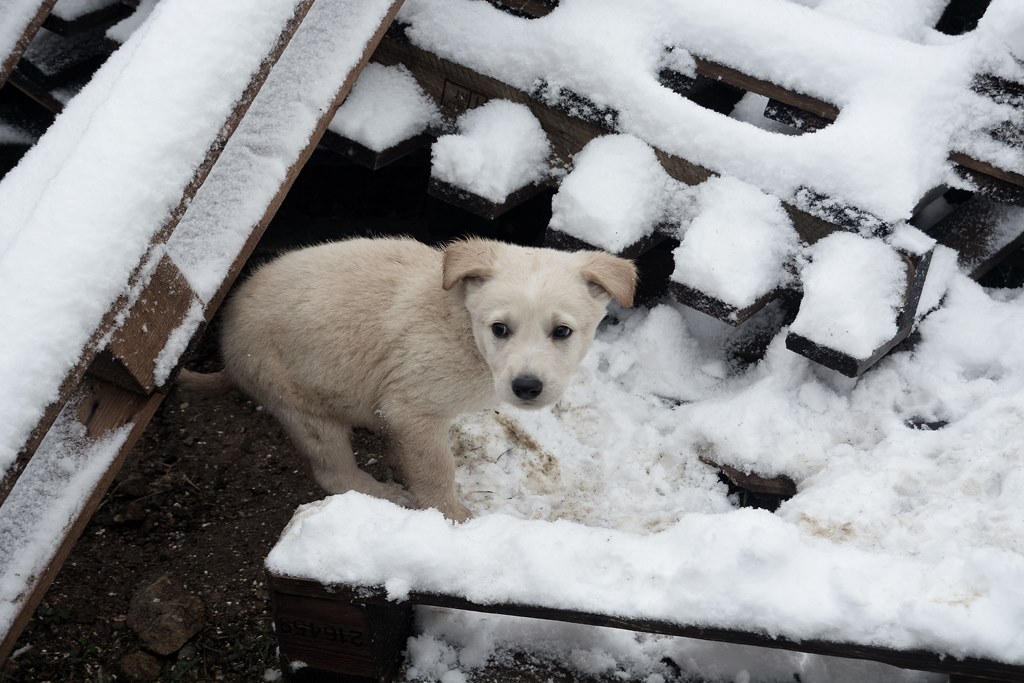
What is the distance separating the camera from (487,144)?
385 cm

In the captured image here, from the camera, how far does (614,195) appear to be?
3633 millimetres

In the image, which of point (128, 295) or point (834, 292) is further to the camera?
point (834, 292)

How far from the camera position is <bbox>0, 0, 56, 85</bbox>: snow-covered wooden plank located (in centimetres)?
345

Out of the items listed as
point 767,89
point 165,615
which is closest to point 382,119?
point 767,89

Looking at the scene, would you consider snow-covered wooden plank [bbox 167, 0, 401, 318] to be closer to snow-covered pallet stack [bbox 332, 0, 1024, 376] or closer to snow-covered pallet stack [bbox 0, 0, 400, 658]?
snow-covered pallet stack [bbox 0, 0, 400, 658]

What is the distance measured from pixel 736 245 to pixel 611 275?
1.79 feet

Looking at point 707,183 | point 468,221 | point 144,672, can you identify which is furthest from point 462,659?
point 468,221

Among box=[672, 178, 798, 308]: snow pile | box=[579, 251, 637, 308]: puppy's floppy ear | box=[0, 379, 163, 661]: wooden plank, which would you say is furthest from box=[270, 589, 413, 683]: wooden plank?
box=[672, 178, 798, 308]: snow pile

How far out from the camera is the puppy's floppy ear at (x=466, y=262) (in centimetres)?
312

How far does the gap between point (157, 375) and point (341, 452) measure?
103 cm

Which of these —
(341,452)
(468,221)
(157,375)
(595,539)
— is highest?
(595,539)

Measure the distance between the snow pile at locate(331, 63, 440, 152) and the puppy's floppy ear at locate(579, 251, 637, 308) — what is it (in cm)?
117

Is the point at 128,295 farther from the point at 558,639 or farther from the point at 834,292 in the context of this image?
the point at 834,292

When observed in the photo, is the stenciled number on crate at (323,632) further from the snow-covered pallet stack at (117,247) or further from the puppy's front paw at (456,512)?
the puppy's front paw at (456,512)
